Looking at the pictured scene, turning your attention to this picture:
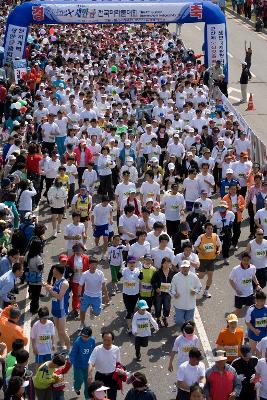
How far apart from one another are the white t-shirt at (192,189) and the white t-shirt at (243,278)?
430 cm

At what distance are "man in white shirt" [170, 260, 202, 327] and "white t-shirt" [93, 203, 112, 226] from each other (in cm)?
351

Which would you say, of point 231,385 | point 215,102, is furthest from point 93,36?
point 231,385

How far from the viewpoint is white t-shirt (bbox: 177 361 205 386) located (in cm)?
1151

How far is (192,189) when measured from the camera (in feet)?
61.7

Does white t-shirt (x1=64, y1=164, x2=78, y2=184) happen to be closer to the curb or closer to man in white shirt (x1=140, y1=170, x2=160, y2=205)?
man in white shirt (x1=140, y1=170, x2=160, y2=205)

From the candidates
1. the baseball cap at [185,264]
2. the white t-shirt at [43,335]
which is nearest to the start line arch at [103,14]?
the baseball cap at [185,264]

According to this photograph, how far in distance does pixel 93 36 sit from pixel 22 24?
9830 mm

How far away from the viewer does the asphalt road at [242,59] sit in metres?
32.0

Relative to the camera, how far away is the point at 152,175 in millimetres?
18469

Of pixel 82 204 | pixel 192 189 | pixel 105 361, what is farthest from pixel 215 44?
pixel 105 361

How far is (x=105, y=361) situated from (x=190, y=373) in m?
1.13

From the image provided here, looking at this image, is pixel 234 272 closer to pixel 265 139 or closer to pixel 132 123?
pixel 132 123

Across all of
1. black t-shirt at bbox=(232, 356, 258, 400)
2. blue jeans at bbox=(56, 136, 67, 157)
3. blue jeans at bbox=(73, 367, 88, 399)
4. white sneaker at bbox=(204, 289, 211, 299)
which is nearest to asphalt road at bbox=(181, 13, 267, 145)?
blue jeans at bbox=(56, 136, 67, 157)

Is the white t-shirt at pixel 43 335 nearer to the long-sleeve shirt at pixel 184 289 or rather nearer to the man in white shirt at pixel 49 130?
the long-sleeve shirt at pixel 184 289
